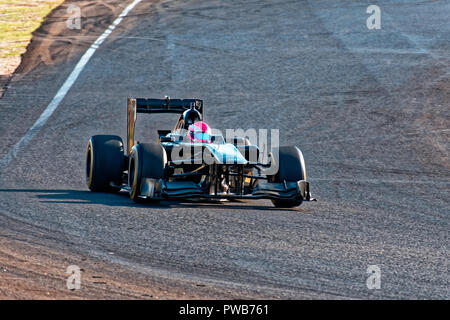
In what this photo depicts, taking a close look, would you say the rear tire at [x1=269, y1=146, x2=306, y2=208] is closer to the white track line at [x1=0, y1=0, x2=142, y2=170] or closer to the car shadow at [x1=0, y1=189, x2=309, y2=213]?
the car shadow at [x1=0, y1=189, x2=309, y2=213]

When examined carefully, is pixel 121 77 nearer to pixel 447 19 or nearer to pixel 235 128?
pixel 235 128

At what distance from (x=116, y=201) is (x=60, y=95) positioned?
42.1ft

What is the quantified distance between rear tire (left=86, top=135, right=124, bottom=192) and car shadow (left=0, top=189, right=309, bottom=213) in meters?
0.17

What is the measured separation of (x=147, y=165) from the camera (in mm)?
11602

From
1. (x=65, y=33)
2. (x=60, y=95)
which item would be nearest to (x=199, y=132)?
(x=60, y=95)

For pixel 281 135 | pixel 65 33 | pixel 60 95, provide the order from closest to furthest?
pixel 281 135 → pixel 60 95 → pixel 65 33

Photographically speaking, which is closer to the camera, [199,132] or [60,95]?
[199,132]

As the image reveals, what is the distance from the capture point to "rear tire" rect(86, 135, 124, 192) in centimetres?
1292

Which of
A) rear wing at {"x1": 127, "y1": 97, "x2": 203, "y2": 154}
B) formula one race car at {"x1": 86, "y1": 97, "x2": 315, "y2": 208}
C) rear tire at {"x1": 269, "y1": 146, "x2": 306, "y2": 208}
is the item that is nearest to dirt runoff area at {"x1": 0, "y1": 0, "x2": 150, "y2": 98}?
rear wing at {"x1": 127, "y1": 97, "x2": 203, "y2": 154}

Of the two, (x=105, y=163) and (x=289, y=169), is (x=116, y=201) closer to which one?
(x=105, y=163)

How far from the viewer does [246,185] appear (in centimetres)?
1248

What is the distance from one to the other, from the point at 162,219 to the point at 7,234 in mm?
1962

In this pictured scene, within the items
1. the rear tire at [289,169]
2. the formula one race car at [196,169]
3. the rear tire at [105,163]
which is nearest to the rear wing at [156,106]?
the formula one race car at [196,169]

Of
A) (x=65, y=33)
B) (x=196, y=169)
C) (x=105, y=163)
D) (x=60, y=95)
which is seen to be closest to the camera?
(x=196, y=169)
